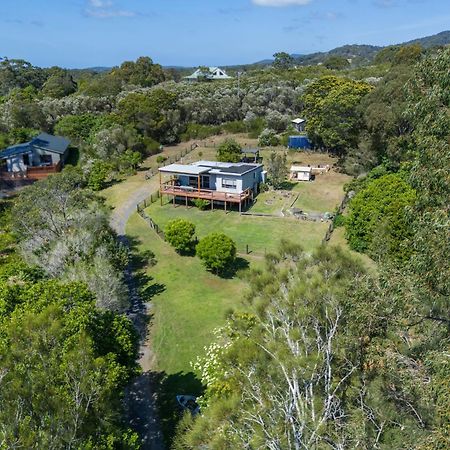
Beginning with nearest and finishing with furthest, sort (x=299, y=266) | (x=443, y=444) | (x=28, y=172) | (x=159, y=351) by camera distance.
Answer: (x=443, y=444), (x=299, y=266), (x=159, y=351), (x=28, y=172)

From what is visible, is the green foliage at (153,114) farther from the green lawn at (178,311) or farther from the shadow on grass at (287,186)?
the green lawn at (178,311)

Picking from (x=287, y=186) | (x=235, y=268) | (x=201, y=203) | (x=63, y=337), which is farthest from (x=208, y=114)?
(x=63, y=337)

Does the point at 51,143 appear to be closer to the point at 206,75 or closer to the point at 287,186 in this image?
the point at 287,186

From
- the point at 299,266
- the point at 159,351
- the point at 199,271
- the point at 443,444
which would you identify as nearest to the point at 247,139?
the point at 199,271

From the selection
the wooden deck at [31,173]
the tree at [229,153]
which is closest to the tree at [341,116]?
the tree at [229,153]

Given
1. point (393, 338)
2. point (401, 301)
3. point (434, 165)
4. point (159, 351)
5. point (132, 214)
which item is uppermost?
point (434, 165)

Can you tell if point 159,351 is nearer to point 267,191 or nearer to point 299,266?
point 299,266
